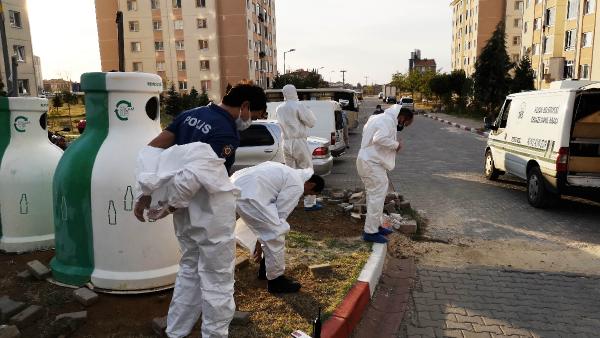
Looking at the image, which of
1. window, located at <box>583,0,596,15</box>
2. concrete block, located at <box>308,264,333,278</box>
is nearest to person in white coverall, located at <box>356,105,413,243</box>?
concrete block, located at <box>308,264,333,278</box>

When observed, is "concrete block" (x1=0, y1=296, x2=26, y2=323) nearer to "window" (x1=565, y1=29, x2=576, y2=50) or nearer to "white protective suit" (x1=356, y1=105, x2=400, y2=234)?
"white protective suit" (x1=356, y1=105, x2=400, y2=234)

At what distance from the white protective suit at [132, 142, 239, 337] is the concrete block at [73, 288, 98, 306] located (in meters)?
1.14

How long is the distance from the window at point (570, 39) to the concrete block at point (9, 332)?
39888 millimetres

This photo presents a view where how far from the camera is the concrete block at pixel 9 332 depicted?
10.9 feet

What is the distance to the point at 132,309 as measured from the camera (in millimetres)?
3908

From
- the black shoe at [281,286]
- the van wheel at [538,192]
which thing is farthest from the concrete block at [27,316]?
the van wheel at [538,192]

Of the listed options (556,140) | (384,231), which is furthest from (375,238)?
(556,140)

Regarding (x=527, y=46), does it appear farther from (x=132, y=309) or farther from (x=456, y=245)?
(x=132, y=309)

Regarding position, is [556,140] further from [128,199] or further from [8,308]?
[8,308]

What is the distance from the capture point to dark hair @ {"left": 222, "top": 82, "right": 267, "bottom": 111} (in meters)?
3.16

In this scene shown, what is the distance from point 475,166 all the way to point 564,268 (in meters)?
7.89

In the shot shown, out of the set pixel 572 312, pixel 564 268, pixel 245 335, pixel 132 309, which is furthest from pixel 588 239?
pixel 132 309

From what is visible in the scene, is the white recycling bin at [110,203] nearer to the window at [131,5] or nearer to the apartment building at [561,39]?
the apartment building at [561,39]

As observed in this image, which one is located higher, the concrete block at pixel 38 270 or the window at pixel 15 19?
the window at pixel 15 19
